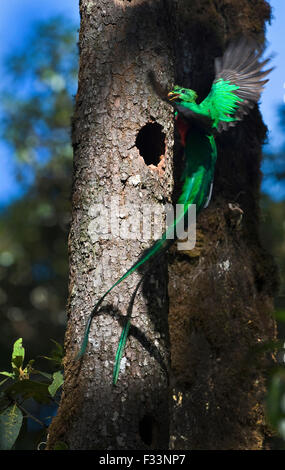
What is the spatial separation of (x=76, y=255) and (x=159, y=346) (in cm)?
51

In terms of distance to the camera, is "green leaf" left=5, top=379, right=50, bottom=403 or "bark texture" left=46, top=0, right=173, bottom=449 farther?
"green leaf" left=5, top=379, right=50, bottom=403

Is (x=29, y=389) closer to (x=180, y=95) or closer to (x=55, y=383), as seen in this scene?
(x=55, y=383)

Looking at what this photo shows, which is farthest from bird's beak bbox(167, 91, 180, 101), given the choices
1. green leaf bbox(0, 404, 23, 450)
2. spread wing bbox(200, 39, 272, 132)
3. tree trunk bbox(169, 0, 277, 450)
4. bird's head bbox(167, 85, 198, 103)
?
green leaf bbox(0, 404, 23, 450)

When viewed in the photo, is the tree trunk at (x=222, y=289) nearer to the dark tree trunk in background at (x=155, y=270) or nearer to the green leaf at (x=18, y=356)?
the dark tree trunk in background at (x=155, y=270)

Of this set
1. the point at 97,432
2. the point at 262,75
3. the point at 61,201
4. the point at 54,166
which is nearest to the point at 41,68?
the point at 54,166

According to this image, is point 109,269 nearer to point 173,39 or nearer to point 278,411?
point 278,411

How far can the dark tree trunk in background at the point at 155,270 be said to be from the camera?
1896mm

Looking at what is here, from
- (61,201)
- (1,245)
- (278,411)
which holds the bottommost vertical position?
(278,411)

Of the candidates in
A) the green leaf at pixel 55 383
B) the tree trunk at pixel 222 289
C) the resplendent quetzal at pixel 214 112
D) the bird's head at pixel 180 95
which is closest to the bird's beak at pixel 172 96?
the bird's head at pixel 180 95

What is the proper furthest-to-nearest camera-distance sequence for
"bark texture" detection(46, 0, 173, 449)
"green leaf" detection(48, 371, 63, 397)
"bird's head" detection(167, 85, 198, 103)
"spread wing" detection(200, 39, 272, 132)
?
"spread wing" detection(200, 39, 272, 132), "bird's head" detection(167, 85, 198, 103), "green leaf" detection(48, 371, 63, 397), "bark texture" detection(46, 0, 173, 449)

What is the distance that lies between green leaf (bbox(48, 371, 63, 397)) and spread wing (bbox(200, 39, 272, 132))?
5.30ft

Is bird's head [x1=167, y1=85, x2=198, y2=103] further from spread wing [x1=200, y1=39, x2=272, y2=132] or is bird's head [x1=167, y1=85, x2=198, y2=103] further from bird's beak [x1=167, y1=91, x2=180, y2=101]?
spread wing [x1=200, y1=39, x2=272, y2=132]

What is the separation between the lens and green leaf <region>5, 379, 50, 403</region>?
2207 millimetres

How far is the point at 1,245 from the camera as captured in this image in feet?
23.2
